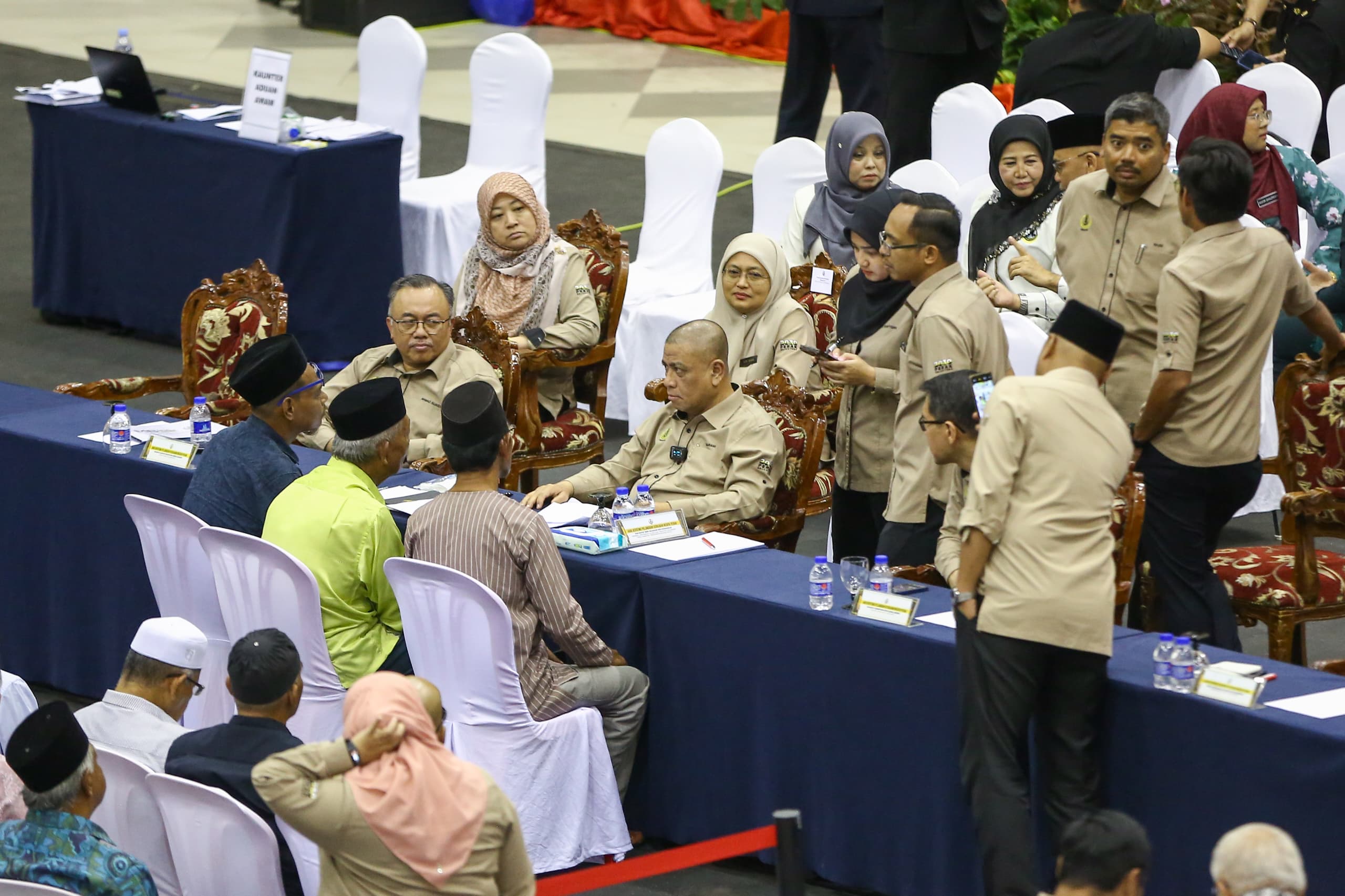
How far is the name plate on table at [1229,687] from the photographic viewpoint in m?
3.78

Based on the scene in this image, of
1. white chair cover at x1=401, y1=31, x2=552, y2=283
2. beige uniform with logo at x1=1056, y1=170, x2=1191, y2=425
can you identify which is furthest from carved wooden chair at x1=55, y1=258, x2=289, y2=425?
beige uniform with logo at x1=1056, y1=170, x2=1191, y2=425

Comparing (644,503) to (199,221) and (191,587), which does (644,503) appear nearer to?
(191,587)

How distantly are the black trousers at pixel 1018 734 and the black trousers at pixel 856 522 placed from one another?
4.75ft

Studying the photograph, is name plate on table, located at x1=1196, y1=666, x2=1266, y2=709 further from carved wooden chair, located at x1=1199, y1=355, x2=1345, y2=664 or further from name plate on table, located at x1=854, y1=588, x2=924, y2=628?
carved wooden chair, located at x1=1199, y1=355, x2=1345, y2=664

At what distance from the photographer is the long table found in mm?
3779

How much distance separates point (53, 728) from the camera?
136 inches

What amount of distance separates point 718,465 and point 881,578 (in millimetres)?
1056

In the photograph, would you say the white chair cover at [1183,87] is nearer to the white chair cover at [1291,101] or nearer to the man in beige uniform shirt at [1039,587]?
the white chair cover at [1291,101]

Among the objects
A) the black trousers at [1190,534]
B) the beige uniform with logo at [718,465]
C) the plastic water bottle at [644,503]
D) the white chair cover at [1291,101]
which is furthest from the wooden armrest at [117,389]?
the white chair cover at [1291,101]

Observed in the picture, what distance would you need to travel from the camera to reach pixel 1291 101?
7.81 m

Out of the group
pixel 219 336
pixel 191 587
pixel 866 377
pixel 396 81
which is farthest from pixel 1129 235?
pixel 396 81

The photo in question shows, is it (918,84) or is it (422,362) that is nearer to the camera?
(422,362)

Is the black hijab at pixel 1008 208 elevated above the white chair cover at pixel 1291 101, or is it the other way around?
the white chair cover at pixel 1291 101

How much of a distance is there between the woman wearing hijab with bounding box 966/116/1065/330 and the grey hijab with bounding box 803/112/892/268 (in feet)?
2.00
